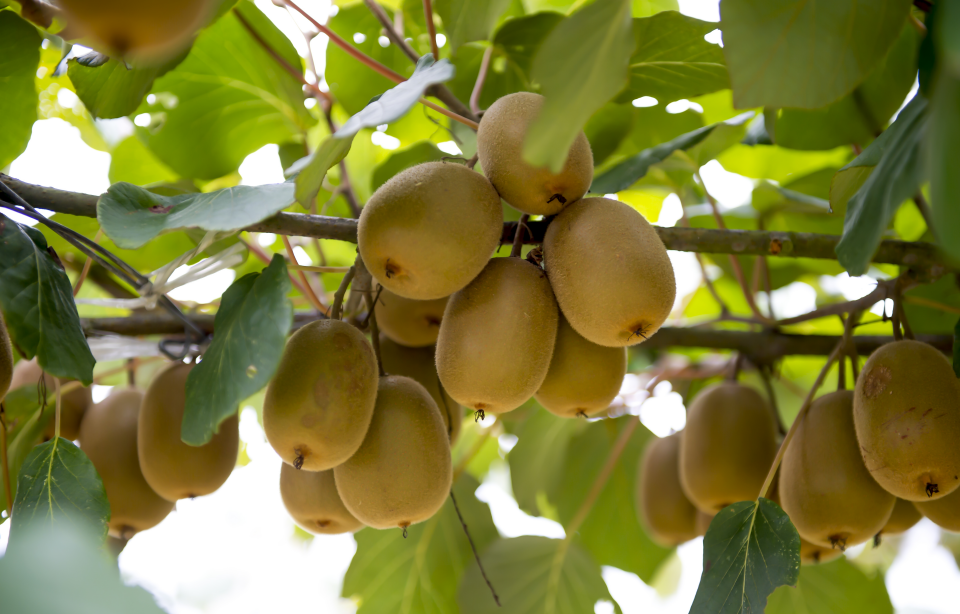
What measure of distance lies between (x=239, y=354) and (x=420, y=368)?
35 centimetres

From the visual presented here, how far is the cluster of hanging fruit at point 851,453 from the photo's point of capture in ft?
2.50

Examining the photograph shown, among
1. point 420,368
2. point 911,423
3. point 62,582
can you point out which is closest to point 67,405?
point 420,368

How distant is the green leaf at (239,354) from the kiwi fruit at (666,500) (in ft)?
2.49

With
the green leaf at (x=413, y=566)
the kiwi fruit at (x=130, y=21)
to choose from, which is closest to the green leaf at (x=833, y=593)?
the green leaf at (x=413, y=566)

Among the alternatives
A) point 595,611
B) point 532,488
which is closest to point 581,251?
point 595,611

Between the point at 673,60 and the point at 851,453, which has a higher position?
the point at 673,60

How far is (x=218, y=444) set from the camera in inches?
36.4

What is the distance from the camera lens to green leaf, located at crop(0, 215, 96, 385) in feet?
2.27

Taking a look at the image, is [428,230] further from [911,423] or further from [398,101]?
[911,423]

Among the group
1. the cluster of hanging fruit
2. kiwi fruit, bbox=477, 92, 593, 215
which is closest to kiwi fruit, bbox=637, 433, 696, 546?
the cluster of hanging fruit

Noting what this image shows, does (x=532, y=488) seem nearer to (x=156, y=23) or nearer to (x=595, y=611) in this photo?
(x=595, y=611)

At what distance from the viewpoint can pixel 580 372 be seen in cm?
80

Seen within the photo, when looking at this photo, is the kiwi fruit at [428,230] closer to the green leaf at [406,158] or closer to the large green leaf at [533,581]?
the green leaf at [406,158]

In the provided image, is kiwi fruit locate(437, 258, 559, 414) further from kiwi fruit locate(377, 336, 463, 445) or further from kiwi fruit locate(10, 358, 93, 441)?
kiwi fruit locate(10, 358, 93, 441)
